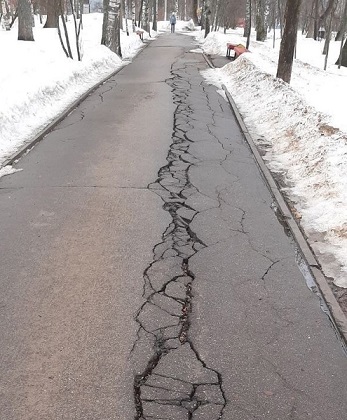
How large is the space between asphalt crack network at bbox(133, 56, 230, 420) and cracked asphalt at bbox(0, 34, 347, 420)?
0.04 feet

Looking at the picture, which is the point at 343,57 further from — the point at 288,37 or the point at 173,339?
the point at 173,339

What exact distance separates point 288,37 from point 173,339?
11.7m

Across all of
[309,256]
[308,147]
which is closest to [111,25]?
[308,147]

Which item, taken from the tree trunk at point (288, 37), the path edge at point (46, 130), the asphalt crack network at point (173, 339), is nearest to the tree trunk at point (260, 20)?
the tree trunk at point (288, 37)

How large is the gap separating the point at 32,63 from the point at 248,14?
19087mm

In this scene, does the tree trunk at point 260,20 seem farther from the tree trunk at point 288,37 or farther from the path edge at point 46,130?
the path edge at point 46,130

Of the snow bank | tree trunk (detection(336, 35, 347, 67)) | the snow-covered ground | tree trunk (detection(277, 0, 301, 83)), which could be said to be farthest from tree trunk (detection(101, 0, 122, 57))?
tree trunk (detection(336, 35, 347, 67))

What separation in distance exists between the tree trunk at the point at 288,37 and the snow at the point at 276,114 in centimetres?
52

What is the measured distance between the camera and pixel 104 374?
130 inches

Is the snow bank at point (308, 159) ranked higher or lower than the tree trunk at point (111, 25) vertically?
lower

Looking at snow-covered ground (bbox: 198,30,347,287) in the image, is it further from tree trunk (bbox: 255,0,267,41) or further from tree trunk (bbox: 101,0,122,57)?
tree trunk (bbox: 255,0,267,41)

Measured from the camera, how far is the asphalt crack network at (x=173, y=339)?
10.0 ft

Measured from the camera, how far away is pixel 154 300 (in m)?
4.14

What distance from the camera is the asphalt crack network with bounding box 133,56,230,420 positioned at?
3.05 m
